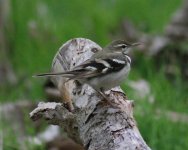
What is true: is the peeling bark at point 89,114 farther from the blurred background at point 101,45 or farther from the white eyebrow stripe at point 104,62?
the blurred background at point 101,45

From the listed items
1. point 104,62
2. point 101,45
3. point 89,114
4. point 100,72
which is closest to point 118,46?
point 104,62

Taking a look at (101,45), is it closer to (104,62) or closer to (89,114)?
(104,62)

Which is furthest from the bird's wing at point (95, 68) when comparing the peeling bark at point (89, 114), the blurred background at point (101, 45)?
the blurred background at point (101, 45)

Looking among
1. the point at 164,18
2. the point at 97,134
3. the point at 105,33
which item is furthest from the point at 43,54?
the point at 97,134

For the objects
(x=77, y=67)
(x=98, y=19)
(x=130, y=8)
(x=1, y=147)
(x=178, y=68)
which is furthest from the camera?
(x=130, y=8)

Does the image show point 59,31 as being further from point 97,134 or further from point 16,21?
point 97,134

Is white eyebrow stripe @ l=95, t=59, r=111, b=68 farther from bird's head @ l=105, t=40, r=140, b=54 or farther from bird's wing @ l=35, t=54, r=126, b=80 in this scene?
bird's head @ l=105, t=40, r=140, b=54
